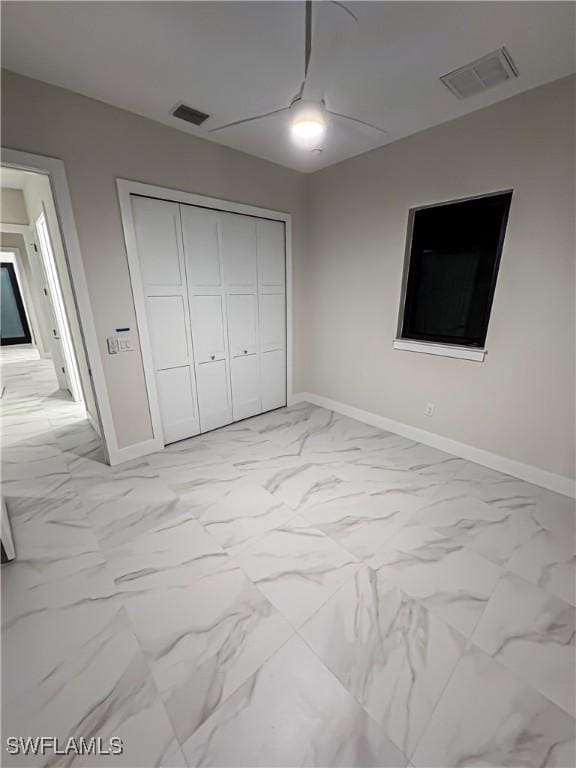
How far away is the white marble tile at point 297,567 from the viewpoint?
1.59m

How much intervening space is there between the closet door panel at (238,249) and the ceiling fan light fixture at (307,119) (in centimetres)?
138

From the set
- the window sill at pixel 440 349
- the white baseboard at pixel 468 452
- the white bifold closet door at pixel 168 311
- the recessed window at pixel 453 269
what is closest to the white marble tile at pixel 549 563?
the white baseboard at pixel 468 452

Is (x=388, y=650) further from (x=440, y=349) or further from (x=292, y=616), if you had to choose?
(x=440, y=349)

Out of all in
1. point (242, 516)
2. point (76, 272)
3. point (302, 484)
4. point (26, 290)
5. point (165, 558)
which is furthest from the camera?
point (26, 290)

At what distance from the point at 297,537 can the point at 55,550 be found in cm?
148

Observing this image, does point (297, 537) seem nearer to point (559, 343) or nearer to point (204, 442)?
point (204, 442)

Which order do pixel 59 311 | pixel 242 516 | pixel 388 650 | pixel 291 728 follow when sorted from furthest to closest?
pixel 59 311
pixel 242 516
pixel 388 650
pixel 291 728

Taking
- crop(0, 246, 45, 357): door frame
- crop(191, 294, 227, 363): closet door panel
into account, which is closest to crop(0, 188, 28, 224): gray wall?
crop(0, 246, 45, 357): door frame

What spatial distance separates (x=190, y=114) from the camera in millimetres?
2365

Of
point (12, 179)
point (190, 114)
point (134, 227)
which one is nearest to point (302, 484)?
point (134, 227)

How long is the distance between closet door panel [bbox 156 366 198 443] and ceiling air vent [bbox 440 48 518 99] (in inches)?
116

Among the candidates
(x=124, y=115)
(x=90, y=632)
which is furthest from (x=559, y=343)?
(x=124, y=115)

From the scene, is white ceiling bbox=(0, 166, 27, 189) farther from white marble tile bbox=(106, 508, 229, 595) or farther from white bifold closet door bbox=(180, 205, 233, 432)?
white marble tile bbox=(106, 508, 229, 595)

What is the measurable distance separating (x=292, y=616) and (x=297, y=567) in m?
0.28
